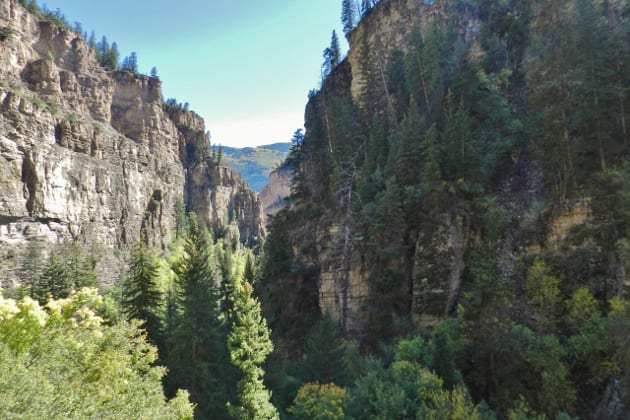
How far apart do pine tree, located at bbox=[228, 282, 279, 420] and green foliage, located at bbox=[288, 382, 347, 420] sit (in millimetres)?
1371

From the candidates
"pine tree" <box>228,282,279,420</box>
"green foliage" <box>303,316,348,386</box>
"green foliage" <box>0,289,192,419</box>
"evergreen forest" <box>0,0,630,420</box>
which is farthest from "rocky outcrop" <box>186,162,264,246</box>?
"green foliage" <box>0,289,192,419</box>

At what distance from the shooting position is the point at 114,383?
32.8 feet

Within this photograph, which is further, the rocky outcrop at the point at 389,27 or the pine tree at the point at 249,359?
the rocky outcrop at the point at 389,27

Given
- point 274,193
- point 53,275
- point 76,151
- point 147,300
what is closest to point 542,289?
point 147,300

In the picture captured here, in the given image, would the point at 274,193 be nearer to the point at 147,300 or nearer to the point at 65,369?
the point at 147,300

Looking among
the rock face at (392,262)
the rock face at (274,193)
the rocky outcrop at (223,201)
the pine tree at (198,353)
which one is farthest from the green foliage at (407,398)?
the rock face at (274,193)

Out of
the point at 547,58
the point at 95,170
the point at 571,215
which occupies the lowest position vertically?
the point at 571,215

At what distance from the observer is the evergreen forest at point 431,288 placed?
11.8 m

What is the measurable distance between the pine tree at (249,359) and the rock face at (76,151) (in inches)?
1752

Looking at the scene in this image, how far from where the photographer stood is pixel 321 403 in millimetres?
15203

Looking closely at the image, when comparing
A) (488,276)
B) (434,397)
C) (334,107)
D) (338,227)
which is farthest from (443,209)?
(334,107)

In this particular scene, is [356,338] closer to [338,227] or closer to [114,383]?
[338,227]

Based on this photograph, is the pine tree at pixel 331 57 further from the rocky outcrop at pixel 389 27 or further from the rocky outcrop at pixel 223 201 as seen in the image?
the rocky outcrop at pixel 223 201

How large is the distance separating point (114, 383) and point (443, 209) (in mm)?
21833
